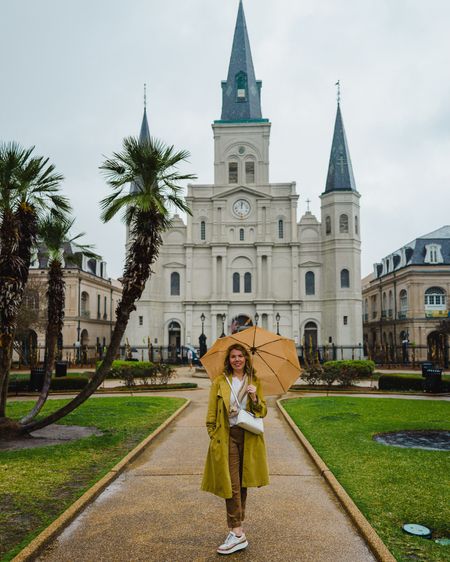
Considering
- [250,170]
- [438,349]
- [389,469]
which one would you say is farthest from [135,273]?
[250,170]

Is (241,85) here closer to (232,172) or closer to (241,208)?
(232,172)

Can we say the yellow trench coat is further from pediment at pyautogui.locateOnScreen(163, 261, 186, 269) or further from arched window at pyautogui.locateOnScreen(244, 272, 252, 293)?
pediment at pyautogui.locateOnScreen(163, 261, 186, 269)

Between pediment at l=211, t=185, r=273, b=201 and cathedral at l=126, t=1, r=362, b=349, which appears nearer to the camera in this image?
cathedral at l=126, t=1, r=362, b=349

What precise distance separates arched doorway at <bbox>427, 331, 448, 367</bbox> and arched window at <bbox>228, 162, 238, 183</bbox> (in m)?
25.0

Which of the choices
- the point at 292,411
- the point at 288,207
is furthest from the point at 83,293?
the point at 292,411

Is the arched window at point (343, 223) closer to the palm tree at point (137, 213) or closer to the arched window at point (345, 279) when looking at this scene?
the arched window at point (345, 279)

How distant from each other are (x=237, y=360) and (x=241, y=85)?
56.9 m

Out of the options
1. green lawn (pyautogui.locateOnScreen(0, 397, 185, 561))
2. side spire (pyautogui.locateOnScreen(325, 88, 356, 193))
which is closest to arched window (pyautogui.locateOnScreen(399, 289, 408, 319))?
side spire (pyautogui.locateOnScreen(325, 88, 356, 193))

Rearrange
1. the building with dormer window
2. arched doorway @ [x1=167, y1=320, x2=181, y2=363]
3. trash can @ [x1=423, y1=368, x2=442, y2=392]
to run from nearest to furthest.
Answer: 1. trash can @ [x1=423, y1=368, x2=442, y2=392]
2. the building with dormer window
3. arched doorway @ [x1=167, y1=320, x2=181, y2=363]

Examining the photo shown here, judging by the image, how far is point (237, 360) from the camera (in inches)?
236

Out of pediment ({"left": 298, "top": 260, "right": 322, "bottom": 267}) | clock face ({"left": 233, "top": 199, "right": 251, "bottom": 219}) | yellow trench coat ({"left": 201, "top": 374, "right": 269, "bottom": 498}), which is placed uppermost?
clock face ({"left": 233, "top": 199, "right": 251, "bottom": 219})

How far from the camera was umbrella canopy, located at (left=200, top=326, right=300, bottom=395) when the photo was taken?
6656 millimetres

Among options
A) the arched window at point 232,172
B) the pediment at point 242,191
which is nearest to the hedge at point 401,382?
the pediment at point 242,191

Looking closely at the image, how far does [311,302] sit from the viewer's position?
53.7 m
